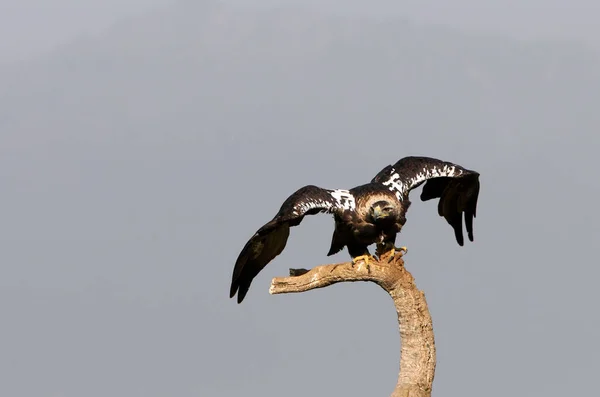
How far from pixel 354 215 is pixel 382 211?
591 mm

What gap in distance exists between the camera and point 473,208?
2638 cm

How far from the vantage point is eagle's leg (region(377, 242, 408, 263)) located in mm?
23156

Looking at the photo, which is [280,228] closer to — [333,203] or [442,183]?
[333,203]

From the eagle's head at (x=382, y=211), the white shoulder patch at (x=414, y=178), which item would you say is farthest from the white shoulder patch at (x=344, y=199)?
the white shoulder patch at (x=414, y=178)

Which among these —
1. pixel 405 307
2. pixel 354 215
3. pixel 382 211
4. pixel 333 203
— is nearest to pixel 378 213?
pixel 382 211

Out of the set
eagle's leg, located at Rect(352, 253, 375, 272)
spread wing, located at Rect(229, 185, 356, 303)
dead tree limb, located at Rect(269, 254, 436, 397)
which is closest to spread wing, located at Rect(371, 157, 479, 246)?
spread wing, located at Rect(229, 185, 356, 303)

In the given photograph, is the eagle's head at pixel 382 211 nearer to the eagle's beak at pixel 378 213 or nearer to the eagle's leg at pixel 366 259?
the eagle's beak at pixel 378 213

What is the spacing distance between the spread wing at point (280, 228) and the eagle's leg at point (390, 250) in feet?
2.61

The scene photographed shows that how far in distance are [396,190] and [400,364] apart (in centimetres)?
285

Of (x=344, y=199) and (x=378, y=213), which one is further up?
(x=344, y=199)

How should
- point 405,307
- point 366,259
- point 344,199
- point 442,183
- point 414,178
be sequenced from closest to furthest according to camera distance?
point 405,307 < point 366,259 < point 344,199 < point 414,178 < point 442,183

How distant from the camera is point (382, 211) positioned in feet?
75.6

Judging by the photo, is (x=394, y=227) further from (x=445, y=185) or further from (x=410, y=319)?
(x=445, y=185)

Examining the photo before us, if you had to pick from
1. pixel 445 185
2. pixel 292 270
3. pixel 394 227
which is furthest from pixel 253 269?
pixel 445 185
